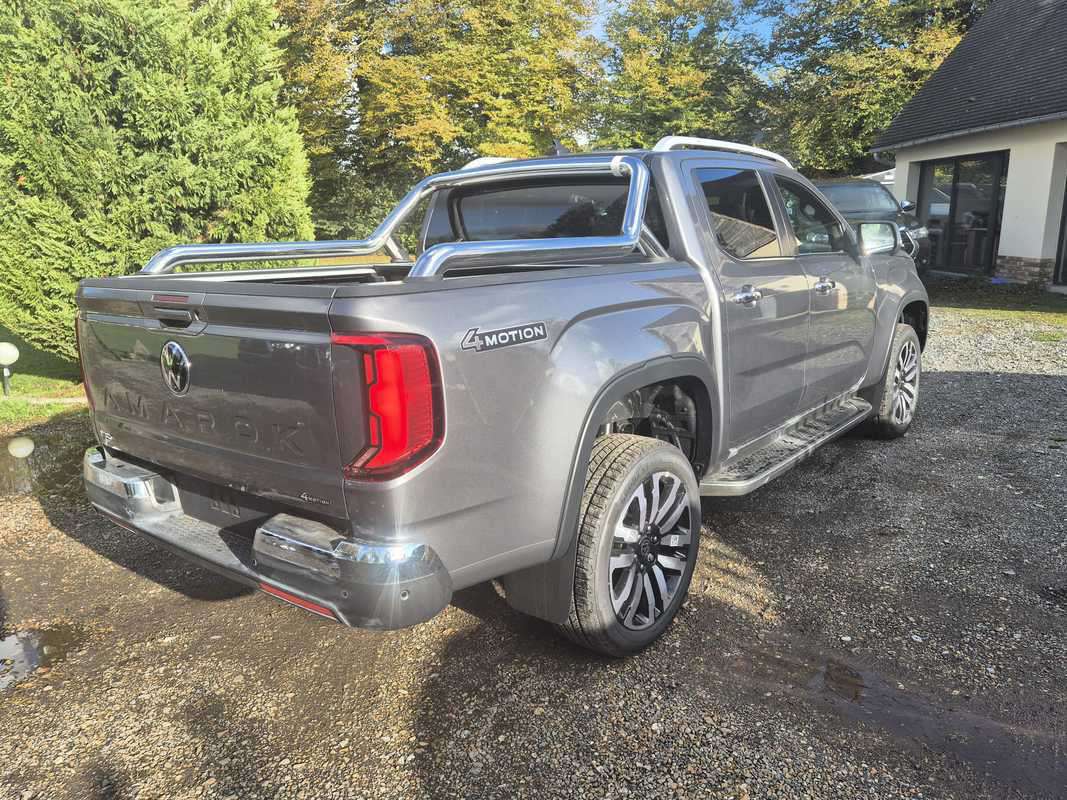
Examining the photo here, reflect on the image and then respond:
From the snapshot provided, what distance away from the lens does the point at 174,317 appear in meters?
2.61

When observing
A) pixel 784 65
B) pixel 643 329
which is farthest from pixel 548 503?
pixel 784 65

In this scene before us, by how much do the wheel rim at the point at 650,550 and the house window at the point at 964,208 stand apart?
14.9 m

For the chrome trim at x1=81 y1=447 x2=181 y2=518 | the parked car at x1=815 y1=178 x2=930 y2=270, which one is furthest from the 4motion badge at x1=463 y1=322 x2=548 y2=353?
the parked car at x1=815 y1=178 x2=930 y2=270

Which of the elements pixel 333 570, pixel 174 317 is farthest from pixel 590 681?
pixel 174 317

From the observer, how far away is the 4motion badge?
231cm

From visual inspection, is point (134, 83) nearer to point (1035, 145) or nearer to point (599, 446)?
point (599, 446)

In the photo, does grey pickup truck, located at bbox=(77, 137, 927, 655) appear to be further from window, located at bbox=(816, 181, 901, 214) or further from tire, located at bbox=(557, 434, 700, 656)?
window, located at bbox=(816, 181, 901, 214)

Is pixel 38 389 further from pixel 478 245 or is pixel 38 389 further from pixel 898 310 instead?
pixel 898 310

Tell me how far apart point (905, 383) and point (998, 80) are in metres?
13.6

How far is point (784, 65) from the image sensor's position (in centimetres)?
3256

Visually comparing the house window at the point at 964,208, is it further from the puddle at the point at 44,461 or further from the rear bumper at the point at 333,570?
the rear bumper at the point at 333,570

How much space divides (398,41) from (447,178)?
19468 mm

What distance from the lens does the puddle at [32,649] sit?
3092mm

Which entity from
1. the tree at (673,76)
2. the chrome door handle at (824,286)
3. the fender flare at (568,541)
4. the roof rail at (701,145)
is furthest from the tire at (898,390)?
the tree at (673,76)
